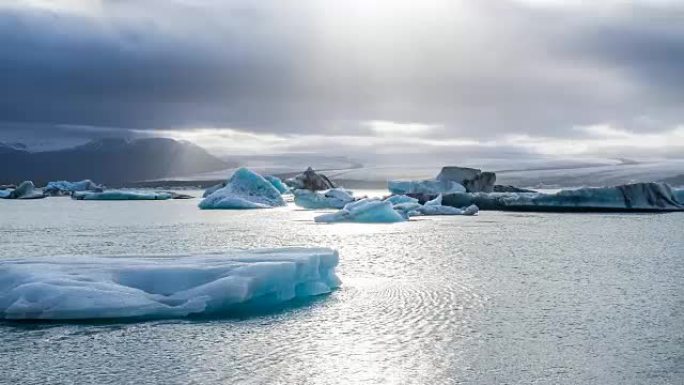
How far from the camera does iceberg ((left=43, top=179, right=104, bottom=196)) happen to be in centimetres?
6056

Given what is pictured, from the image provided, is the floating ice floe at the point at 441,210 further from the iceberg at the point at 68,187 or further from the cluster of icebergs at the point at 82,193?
the iceberg at the point at 68,187

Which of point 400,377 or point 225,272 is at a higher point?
point 225,272

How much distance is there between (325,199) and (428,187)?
5.55m

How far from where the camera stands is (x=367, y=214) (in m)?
28.2

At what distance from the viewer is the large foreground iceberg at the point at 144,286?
866 centimetres

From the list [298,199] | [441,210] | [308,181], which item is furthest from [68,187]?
[441,210]

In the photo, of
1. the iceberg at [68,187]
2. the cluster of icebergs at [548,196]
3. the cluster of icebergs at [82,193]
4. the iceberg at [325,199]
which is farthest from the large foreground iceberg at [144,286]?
the iceberg at [68,187]

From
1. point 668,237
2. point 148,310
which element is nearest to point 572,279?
point 148,310

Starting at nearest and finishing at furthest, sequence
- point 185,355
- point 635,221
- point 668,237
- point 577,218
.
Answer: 1. point 185,355
2. point 668,237
3. point 635,221
4. point 577,218

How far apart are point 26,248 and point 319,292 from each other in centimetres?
966

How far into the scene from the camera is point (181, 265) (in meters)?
9.78

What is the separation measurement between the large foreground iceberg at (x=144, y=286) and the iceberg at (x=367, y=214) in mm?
17243

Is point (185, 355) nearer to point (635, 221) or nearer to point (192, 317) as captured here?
point (192, 317)

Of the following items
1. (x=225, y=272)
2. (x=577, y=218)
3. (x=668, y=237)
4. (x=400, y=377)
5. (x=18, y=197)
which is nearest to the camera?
(x=400, y=377)
